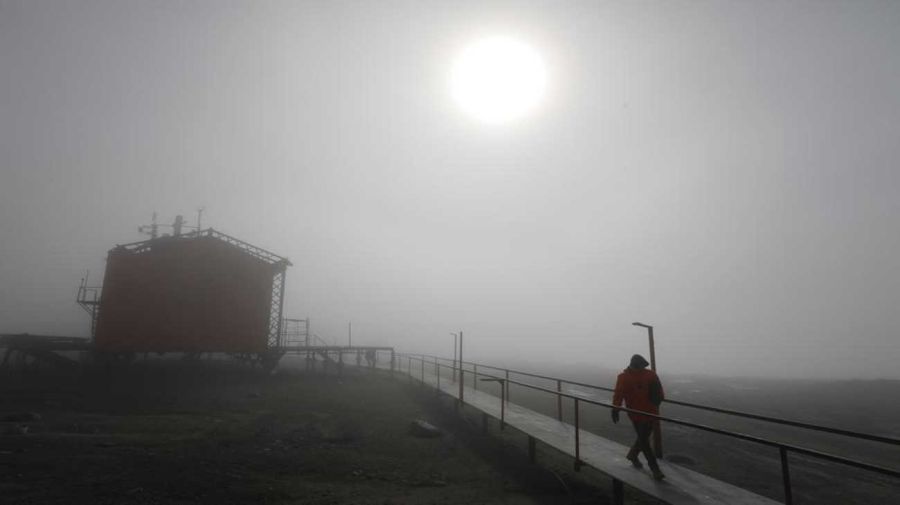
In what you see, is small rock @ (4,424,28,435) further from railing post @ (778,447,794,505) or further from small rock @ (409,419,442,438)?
railing post @ (778,447,794,505)

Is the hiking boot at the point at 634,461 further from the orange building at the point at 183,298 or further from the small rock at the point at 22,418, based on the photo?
the orange building at the point at 183,298

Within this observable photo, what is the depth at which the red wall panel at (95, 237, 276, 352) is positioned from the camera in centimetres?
2433

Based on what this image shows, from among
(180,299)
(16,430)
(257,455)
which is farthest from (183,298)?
(257,455)

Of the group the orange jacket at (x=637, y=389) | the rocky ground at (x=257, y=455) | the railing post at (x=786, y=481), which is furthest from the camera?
the rocky ground at (x=257, y=455)

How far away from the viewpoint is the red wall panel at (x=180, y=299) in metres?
24.3

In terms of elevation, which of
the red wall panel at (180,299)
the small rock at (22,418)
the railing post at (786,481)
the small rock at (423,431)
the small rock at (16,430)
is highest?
the red wall panel at (180,299)

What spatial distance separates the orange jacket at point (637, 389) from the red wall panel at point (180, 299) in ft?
79.8

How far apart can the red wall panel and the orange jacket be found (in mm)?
24323

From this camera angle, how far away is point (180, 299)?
81.5 ft

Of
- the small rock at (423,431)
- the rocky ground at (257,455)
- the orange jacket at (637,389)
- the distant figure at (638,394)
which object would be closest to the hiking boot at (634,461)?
the distant figure at (638,394)

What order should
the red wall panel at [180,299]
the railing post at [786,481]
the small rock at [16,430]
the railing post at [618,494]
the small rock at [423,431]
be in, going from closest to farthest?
the railing post at [786,481]
the railing post at [618,494]
the small rock at [16,430]
the small rock at [423,431]
the red wall panel at [180,299]

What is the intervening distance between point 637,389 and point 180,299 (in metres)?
25.4

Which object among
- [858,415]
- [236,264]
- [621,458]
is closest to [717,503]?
[621,458]

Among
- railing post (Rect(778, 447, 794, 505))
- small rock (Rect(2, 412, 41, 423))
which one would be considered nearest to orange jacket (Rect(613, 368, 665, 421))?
railing post (Rect(778, 447, 794, 505))
